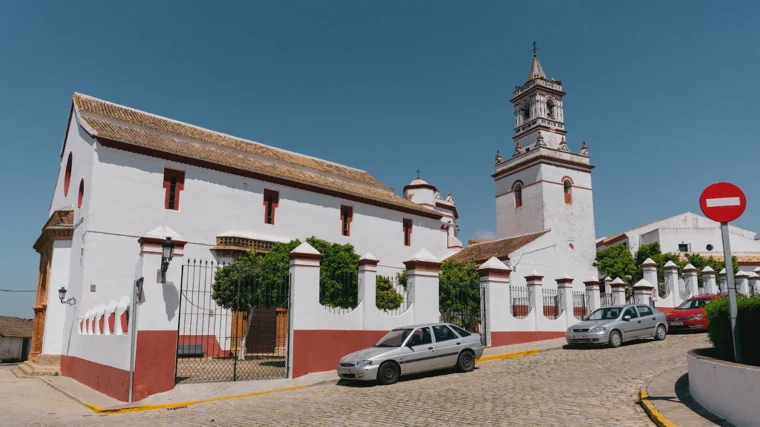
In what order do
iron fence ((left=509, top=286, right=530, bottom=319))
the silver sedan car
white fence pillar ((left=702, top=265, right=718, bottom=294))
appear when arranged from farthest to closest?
white fence pillar ((left=702, top=265, right=718, bottom=294))
iron fence ((left=509, top=286, right=530, bottom=319))
the silver sedan car

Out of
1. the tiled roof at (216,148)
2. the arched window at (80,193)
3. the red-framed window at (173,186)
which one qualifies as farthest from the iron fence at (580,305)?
the arched window at (80,193)

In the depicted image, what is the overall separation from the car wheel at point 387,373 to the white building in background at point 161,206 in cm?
738

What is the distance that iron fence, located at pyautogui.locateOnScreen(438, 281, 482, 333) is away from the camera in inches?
664

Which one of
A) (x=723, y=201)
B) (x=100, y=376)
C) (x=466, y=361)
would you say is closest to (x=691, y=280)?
(x=466, y=361)

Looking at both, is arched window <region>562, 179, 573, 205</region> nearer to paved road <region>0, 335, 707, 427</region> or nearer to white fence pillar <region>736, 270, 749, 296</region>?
white fence pillar <region>736, 270, 749, 296</region>

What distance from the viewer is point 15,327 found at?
38.3m

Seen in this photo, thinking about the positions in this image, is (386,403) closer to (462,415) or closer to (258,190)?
(462,415)

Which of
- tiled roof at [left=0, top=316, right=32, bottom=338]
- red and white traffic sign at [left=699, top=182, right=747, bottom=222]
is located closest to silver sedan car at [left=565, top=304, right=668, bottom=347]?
red and white traffic sign at [left=699, top=182, right=747, bottom=222]

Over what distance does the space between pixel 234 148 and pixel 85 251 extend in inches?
380

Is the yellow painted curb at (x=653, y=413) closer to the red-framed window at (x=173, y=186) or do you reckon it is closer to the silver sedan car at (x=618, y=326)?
the silver sedan car at (x=618, y=326)

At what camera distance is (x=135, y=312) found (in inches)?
438

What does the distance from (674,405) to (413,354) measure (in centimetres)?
547

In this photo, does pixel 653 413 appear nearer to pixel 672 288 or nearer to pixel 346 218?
pixel 672 288

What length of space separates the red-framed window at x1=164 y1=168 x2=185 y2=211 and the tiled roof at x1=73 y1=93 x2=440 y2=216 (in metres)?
0.87
